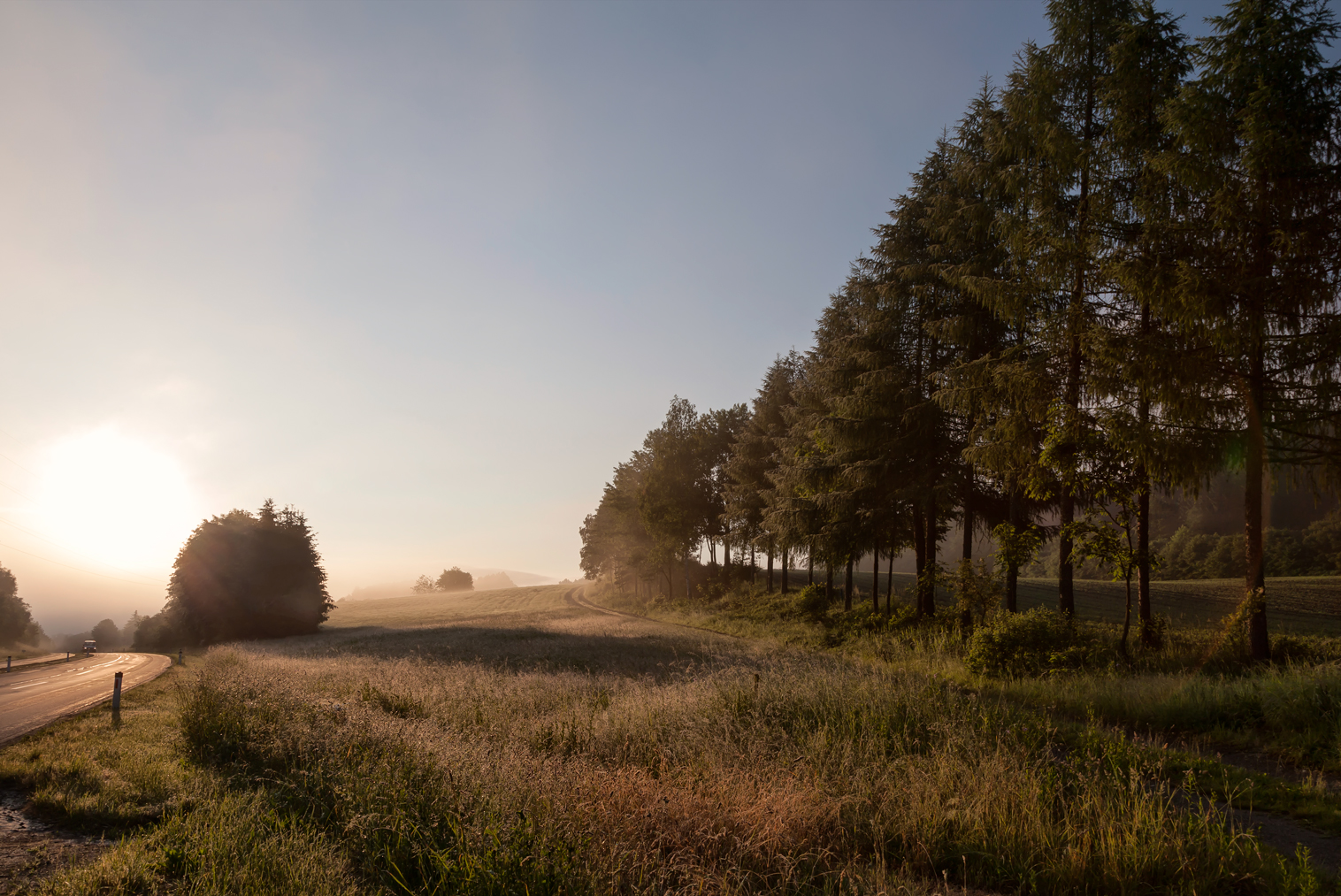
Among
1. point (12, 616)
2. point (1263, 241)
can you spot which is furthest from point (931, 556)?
point (12, 616)

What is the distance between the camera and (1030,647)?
13594 mm

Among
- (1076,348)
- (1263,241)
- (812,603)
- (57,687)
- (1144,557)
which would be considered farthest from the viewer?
(812,603)

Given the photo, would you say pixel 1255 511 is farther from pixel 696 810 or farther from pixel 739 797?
pixel 696 810

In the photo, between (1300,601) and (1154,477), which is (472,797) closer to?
(1154,477)

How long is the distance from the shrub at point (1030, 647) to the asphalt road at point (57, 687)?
749 inches

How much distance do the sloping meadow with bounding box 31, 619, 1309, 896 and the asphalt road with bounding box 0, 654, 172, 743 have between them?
692cm

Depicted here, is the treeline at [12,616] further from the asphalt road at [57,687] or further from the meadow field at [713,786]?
the meadow field at [713,786]

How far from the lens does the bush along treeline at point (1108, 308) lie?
11383 millimetres

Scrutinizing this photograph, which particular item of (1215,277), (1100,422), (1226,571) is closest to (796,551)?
(1100,422)

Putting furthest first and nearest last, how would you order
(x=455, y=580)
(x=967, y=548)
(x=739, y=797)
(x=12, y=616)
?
(x=455, y=580) → (x=12, y=616) → (x=967, y=548) → (x=739, y=797)

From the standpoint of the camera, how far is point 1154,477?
12.4 metres

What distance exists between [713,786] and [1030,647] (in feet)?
35.4

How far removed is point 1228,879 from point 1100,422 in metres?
10.4

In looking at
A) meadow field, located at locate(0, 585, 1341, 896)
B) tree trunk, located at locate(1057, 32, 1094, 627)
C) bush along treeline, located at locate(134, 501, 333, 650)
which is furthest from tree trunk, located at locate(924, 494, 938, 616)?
bush along treeline, located at locate(134, 501, 333, 650)
